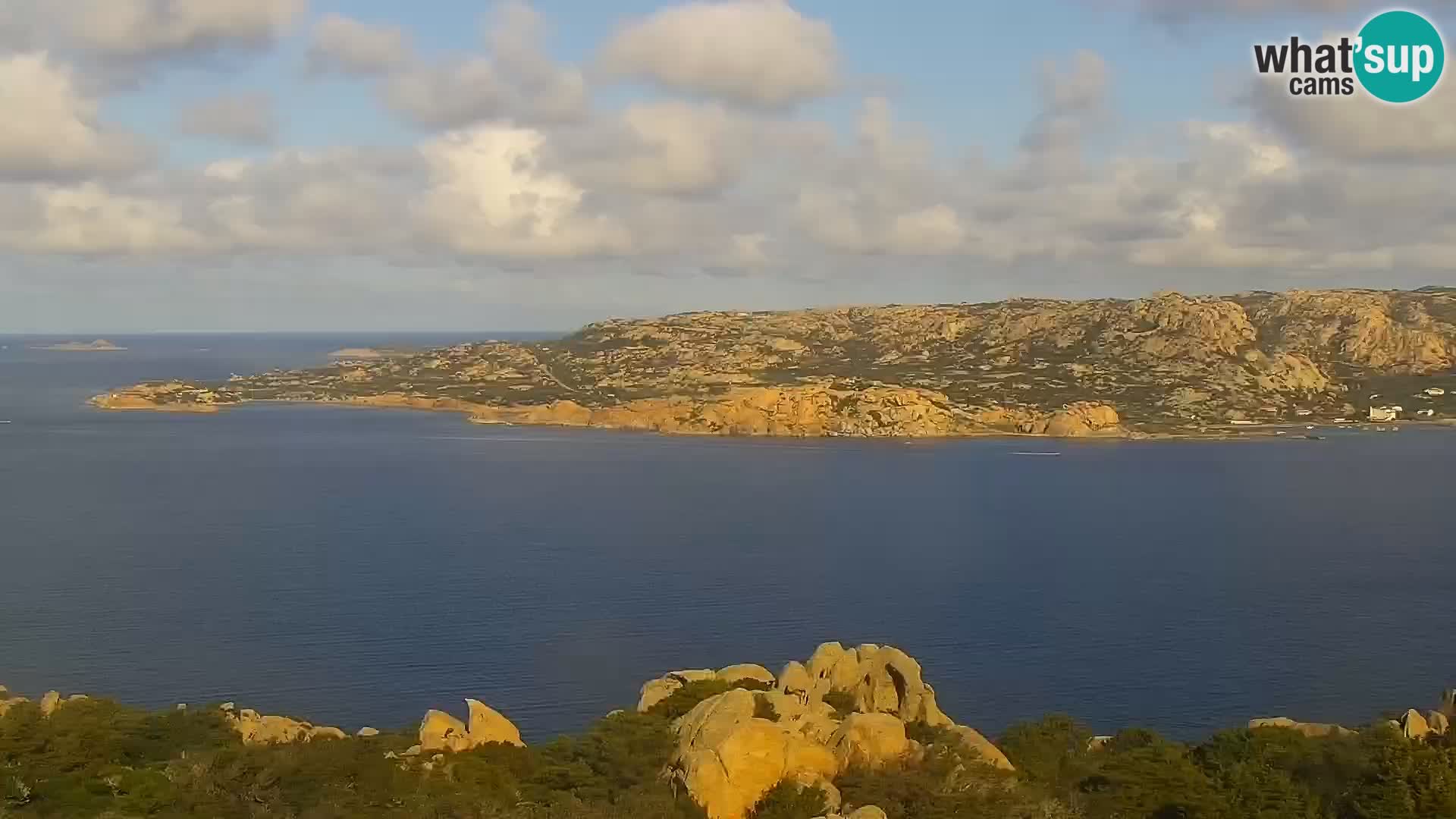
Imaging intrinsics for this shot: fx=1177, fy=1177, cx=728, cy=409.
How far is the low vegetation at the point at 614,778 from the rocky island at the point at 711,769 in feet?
0.19

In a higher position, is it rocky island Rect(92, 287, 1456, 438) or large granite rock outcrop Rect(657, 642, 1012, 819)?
rocky island Rect(92, 287, 1456, 438)

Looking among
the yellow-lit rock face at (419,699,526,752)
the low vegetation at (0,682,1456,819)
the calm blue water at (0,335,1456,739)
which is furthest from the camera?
the calm blue water at (0,335,1456,739)

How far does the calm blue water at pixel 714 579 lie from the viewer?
48375mm

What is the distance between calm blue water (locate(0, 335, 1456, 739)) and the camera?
159 feet

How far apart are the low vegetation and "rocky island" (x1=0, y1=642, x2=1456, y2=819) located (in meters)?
0.06

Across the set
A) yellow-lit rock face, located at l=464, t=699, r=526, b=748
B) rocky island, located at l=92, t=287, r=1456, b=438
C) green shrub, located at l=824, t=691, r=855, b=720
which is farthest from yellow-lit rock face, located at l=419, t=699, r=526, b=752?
rocky island, located at l=92, t=287, r=1456, b=438

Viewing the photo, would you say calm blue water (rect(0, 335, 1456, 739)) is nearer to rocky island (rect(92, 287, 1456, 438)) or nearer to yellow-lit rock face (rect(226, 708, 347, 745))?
yellow-lit rock face (rect(226, 708, 347, 745))

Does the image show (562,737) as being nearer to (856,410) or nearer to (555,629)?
(555,629)

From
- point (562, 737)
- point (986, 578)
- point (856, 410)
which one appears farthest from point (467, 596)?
point (856, 410)

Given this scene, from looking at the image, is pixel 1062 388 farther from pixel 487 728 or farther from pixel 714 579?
pixel 487 728

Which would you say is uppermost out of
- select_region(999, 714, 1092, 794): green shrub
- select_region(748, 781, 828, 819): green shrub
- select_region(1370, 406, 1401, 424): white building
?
select_region(1370, 406, 1401, 424): white building

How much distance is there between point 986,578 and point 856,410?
8532 centimetres

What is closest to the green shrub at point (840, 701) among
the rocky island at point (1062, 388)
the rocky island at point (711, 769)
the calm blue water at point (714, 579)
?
the rocky island at point (711, 769)

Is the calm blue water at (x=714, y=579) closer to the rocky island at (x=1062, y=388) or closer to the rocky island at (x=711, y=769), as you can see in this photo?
the rocky island at (x=711, y=769)
